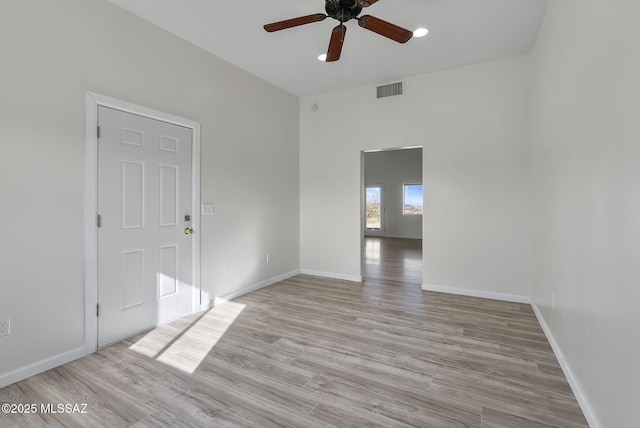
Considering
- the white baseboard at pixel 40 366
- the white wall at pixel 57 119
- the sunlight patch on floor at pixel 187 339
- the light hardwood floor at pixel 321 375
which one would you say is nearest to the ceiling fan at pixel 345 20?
the white wall at pixel 57 119

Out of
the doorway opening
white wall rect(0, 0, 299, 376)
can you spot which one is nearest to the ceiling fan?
white wall rect(0, 0, 299, 376)

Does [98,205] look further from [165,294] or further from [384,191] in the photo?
[384,191]

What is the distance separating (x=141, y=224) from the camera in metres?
3.00

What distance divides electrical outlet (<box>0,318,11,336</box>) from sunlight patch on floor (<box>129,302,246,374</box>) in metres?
0.85

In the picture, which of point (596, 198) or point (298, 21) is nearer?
point (596, 198)

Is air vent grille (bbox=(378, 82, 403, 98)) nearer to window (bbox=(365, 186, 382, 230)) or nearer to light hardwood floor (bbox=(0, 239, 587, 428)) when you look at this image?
light hardwood floor (bbox=(0, 239, 587, 428))

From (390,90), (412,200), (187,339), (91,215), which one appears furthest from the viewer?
(412,200)

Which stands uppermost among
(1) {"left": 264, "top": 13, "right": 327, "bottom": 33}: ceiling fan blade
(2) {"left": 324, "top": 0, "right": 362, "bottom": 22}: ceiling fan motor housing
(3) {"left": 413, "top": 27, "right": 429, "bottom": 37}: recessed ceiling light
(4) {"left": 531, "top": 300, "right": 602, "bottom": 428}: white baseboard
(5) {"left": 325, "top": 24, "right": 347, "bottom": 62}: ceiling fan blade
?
(3) {"left": 413, "top": 27, "right": 429, "bottom": 37}: recessed ceiling light

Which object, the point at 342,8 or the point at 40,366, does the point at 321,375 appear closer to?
the point at 40,366

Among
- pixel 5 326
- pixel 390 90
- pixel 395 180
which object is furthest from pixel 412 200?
pixel 5 326

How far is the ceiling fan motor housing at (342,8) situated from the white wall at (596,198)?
4.60 ft

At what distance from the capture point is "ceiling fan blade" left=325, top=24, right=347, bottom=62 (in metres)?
2.31

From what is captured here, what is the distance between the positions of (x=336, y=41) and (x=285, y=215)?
315 centimetres

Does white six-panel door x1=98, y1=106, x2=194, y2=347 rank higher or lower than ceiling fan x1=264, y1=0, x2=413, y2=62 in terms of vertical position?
lower
